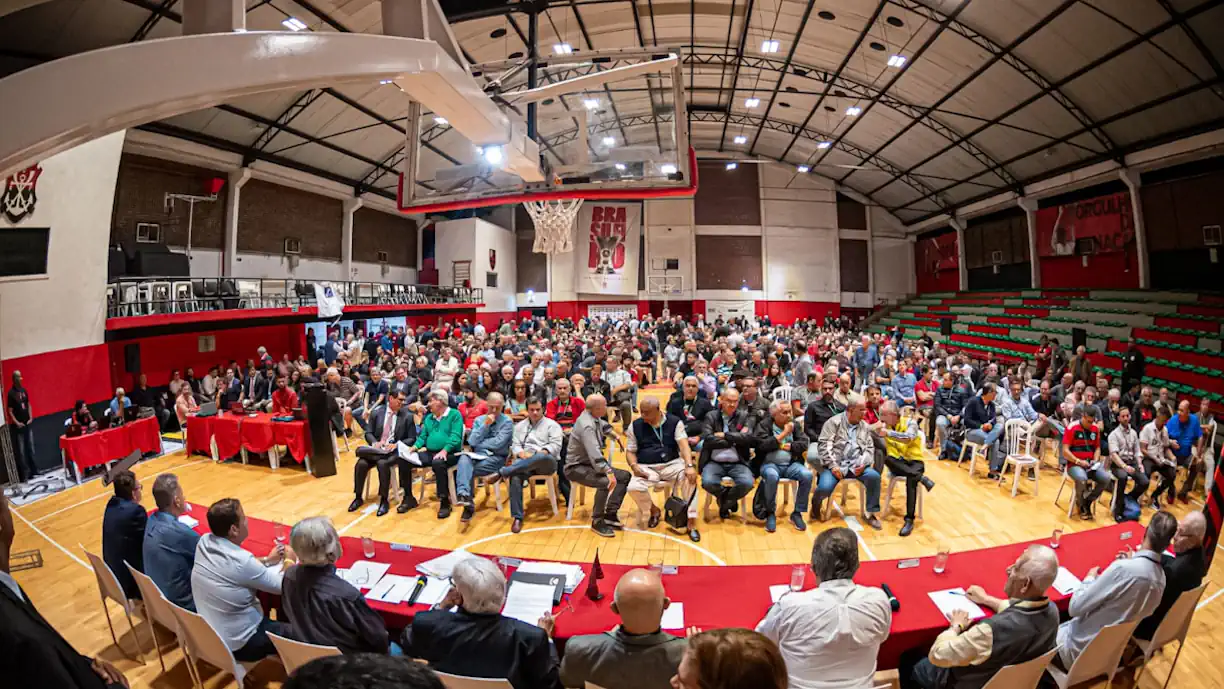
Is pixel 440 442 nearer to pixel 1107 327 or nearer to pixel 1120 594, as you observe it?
pixel 1120 594

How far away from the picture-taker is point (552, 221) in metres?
14.6

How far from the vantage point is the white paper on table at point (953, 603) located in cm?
260

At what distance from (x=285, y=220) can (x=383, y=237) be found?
5.21 m

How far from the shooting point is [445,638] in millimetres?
2248

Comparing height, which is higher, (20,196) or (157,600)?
(20,196)

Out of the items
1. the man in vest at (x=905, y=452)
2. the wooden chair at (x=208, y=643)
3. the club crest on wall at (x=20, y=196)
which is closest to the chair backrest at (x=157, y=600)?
the wooden chair at (x=208, y=643)

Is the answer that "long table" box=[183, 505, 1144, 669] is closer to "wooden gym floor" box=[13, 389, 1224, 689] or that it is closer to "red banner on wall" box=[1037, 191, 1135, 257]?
"wooden gym floor" box=[13, 389, 1224, 689]

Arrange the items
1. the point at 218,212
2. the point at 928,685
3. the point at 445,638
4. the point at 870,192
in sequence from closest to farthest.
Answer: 1. the point at 445,638
2. the point at 928,685
3. the point at 218,212
4. the point at 870,192

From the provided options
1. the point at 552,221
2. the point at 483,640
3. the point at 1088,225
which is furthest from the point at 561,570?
the point at 1088,225

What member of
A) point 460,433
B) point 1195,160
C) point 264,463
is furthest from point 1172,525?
point 1195,160

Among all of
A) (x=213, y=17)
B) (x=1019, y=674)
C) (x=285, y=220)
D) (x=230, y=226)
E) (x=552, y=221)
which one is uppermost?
(x=285, y=220)

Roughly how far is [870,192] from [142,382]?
27229 mm

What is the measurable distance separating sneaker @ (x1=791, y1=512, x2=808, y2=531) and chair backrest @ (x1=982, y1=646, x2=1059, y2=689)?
3.08 metres

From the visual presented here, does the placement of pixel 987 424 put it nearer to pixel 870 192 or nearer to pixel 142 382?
pixel 142 382
